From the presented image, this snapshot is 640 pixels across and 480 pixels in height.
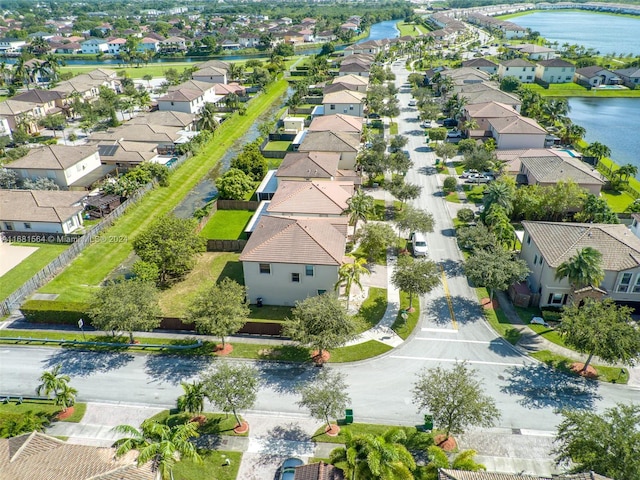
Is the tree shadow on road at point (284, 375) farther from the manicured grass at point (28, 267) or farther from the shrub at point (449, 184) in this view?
the shrub at point (449, 184)

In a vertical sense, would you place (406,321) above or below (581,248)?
below

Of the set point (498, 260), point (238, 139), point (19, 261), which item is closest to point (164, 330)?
point (19, 261)

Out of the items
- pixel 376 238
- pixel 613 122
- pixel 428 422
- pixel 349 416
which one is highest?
pixel 376 238

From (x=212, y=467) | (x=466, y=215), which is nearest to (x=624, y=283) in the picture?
(x=466, y=215)

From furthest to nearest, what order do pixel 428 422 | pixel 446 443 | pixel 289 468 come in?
pixel 428 422 → pixel 446 443 → pixel 289 468

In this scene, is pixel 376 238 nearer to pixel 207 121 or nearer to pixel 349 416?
pixel 349 416

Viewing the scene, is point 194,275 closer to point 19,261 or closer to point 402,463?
point 19,261
